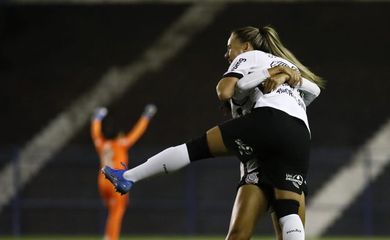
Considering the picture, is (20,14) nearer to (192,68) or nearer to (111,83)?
(111,83)

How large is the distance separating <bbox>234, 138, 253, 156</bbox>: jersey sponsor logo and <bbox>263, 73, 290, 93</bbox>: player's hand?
36cm

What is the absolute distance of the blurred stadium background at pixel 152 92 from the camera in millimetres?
16797

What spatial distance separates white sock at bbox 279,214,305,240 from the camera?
6047 mm

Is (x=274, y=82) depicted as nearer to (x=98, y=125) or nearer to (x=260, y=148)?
(x=260, y=148)

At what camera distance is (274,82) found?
612 centimetres

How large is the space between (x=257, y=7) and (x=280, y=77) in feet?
38.3

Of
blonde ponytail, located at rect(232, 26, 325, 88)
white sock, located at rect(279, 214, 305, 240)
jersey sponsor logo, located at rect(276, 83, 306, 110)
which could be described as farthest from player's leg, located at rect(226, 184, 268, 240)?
blonde ponytail, located at rect(232, 26, 325, 88)

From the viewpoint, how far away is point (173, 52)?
1770 centimetres

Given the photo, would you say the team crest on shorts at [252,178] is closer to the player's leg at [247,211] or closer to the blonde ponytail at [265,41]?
the player's leg at [247,211]

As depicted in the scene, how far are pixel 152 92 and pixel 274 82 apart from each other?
11.6 meters

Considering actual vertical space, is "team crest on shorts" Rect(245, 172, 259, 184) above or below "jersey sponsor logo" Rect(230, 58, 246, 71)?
below

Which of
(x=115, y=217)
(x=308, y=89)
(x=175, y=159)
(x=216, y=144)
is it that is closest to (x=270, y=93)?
(x=308, y=89)

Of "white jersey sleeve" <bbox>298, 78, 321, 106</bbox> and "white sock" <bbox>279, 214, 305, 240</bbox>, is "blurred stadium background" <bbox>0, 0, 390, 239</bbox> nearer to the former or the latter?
"white jersey sleeve" <bbox>298, 78, 321, 106</bbox>

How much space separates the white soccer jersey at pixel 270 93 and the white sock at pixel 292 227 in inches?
23.4
